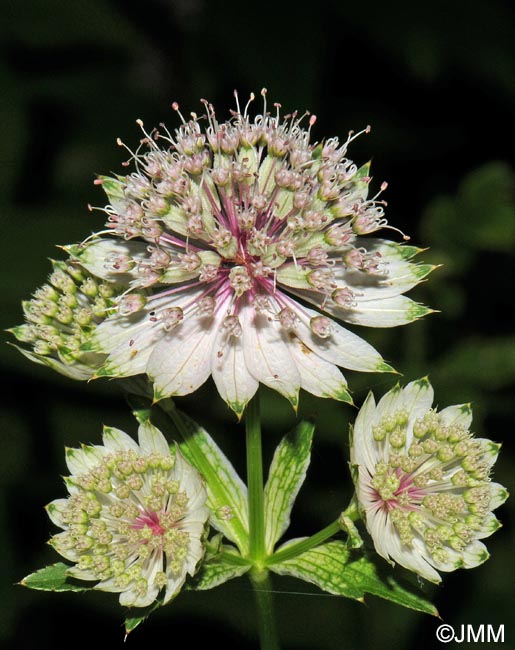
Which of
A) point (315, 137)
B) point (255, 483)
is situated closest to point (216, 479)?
point (255, 483)

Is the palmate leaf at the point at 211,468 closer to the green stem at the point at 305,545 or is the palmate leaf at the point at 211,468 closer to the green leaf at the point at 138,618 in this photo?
the green stem at the point at 305,545

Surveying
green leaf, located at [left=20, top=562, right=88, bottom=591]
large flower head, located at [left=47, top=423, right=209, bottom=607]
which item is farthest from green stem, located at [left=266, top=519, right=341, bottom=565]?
green leaf, located at [left=20, top=562, right=88, bottom=591]

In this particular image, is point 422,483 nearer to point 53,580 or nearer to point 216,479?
point 216,479

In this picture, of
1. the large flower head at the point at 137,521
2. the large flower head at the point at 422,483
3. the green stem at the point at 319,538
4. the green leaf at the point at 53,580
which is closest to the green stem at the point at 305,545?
the green stem at the point at 319,538

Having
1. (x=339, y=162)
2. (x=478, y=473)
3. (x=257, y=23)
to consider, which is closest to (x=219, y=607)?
(x=478, y=473)

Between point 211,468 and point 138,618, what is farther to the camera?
point 211,468

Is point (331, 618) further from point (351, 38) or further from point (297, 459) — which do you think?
point (351, 38)
